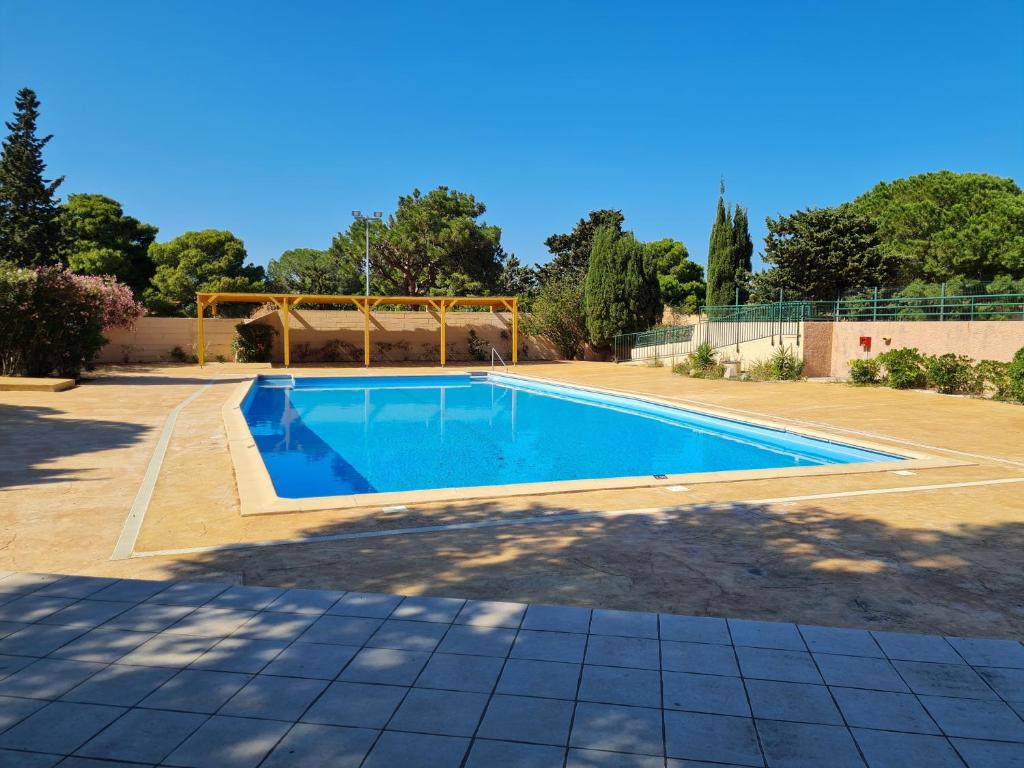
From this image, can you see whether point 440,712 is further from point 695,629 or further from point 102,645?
point 102,645

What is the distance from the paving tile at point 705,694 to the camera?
225cm

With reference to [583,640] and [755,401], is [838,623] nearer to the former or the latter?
[583,640]

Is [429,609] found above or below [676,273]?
below

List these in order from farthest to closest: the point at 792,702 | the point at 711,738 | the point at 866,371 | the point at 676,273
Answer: the point at 676,273, the point at 866,371, the point at 792,702, the point at 711,738

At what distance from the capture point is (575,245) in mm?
40031

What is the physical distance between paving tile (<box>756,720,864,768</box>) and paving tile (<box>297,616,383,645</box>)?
1624 mm

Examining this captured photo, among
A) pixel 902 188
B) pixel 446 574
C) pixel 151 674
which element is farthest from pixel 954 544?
pixel 902 188

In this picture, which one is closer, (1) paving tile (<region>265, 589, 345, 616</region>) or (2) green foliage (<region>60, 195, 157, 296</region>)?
(1) paving tile (<region>265, 589, 345, 616</region>)

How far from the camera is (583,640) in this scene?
2791mm

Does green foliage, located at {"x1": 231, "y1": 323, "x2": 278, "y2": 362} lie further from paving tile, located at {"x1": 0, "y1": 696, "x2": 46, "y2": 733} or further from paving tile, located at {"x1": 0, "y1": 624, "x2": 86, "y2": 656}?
paving tile, located at {"x1": 0, "y1": 696, "x2": 46, "y2": 733}

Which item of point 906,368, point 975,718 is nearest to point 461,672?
point 975,718

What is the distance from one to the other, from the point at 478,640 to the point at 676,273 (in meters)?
37.1

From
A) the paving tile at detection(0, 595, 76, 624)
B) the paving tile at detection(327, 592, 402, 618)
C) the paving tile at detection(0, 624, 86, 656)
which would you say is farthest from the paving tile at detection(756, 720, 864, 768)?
the paving tile at detection(0, 595, 76, 624)

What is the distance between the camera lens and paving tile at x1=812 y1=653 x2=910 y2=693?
8.02 ft
